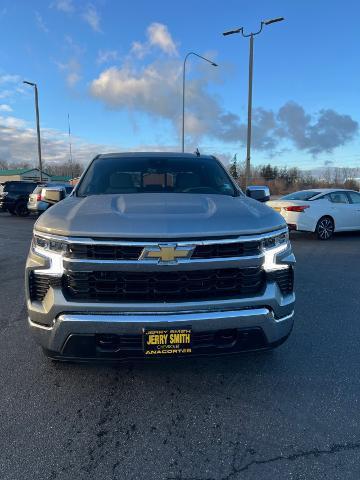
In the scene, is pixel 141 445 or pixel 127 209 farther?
pixel 127 209

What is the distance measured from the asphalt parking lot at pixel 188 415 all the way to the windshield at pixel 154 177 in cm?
175

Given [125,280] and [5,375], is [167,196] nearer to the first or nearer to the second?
[125,280]

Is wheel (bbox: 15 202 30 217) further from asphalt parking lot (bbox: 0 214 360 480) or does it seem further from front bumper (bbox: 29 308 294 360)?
front bumper (bbox: 29 308 294 360)

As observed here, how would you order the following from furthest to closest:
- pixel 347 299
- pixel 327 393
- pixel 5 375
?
pixel 347 299
pixel 5 375
pixel 327 393

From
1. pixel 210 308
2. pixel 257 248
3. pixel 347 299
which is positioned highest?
pixel 257 248

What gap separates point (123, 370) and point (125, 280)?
1.12 metres

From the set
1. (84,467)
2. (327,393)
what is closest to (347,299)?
(327,393)

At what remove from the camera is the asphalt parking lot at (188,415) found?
235 cm

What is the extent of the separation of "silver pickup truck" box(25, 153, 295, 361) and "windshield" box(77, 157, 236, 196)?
1261 millimetres

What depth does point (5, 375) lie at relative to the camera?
3.39 metres

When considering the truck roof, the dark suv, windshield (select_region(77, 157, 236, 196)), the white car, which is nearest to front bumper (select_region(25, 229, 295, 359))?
windshield (select_region(77, 157, 236, 196))

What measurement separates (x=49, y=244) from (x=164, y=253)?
85 cm

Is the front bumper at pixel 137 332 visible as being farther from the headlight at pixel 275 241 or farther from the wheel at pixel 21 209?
the wheel at pixel 21 209

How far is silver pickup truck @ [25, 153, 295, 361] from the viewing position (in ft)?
8.87
